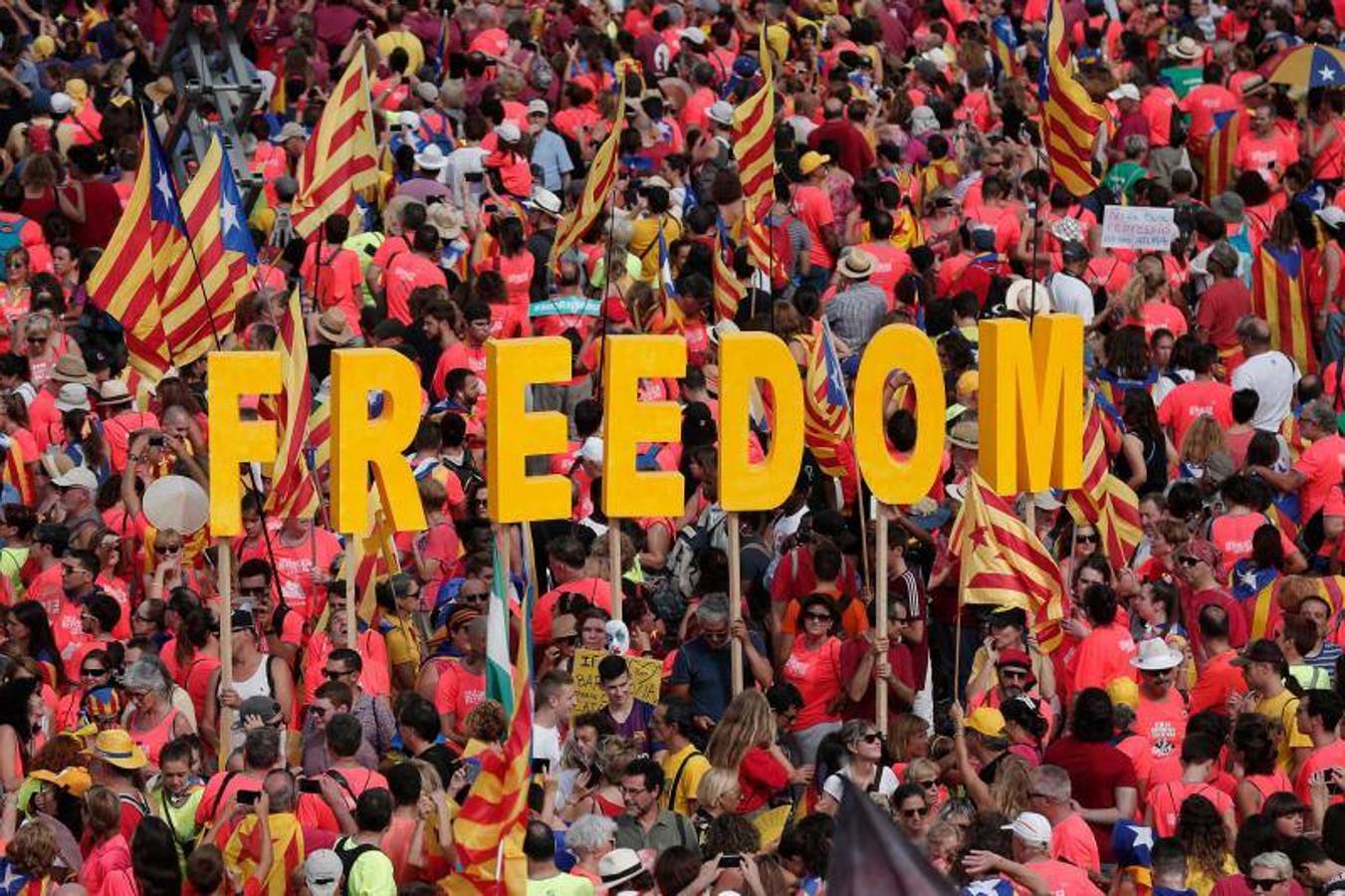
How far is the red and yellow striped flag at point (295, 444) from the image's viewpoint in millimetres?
16266

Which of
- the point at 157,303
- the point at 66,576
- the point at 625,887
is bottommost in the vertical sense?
the point at 625,887

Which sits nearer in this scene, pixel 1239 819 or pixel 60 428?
pixel 1239 819

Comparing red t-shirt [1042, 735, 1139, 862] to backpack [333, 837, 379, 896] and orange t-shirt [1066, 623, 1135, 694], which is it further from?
backpack [333, 837, 379, 896]

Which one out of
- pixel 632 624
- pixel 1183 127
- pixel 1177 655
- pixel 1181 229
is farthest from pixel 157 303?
pixel 1183 127

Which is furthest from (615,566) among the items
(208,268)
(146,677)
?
(208,268)

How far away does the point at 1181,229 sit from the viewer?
22.2 m

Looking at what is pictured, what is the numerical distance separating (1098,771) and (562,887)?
8.36 ft

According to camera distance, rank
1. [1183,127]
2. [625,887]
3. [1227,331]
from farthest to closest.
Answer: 1. [1183,127]
2. [1227,331]
3. [625,887]

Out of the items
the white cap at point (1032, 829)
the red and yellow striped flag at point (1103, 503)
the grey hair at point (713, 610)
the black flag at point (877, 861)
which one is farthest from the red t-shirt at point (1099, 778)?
the black flag at point (877, 861)

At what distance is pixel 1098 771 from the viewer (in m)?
14.0

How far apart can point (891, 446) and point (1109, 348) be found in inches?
125

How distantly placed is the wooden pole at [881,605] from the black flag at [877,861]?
6.45 m

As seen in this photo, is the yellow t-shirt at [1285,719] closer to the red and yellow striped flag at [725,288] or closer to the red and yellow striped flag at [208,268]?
the red and yellow striped flag at [208,268]

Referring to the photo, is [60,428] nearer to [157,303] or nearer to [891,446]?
[157,303]
